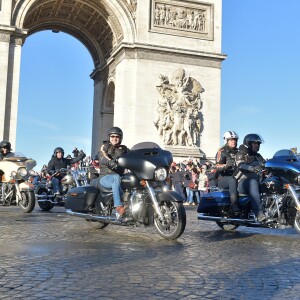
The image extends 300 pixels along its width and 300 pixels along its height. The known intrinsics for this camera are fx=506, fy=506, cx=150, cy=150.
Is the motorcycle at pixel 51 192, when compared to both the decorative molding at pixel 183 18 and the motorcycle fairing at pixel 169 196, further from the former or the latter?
the decorative molding at pixel 183 18

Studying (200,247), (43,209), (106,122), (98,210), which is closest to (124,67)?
(106,122)

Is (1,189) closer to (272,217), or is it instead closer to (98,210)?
(98,210)

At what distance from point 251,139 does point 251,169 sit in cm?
64

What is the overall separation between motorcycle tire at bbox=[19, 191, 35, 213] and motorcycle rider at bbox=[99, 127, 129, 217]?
3795 millimetres

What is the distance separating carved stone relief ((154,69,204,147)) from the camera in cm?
2055

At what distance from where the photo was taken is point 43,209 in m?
11.7

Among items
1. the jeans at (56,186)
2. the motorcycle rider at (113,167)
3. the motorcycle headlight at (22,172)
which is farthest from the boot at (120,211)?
the jeans at (56,186)

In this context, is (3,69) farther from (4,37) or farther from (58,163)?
(58,163)

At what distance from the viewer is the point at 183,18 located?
21.6 meters

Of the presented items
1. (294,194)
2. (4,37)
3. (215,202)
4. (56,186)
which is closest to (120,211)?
(215,202)

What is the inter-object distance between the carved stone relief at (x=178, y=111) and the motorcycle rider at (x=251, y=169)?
13400mm

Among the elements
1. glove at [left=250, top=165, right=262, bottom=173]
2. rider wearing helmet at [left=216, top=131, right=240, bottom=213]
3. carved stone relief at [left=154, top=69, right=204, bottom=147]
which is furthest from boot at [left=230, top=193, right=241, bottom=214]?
carved stone relief at [left=154, top=69, right=204, bottom=147]

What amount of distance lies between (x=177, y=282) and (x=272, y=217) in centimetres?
324

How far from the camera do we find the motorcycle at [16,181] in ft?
34.1
